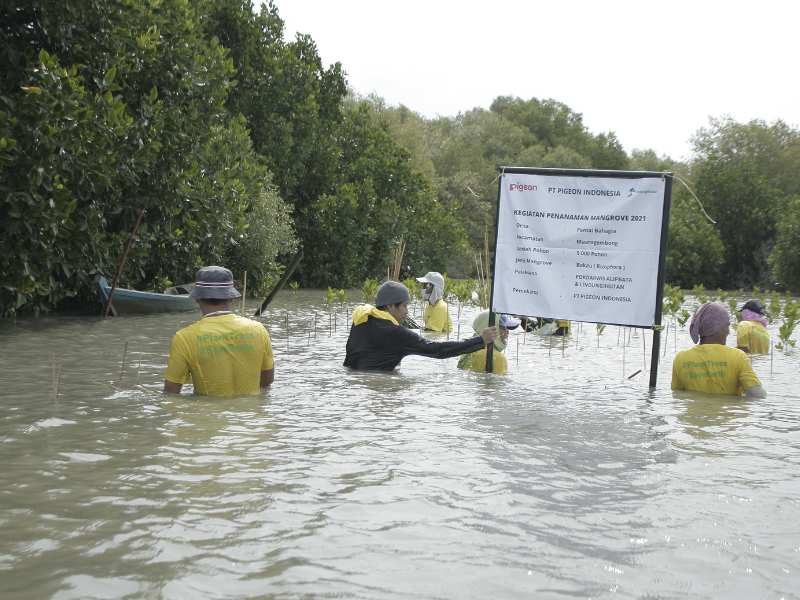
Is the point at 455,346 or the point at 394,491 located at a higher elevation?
the point at 455,346

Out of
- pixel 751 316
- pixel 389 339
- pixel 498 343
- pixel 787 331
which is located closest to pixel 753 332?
pixel 751 316

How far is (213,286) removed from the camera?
8.40 metres

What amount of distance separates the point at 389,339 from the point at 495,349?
4.37ft

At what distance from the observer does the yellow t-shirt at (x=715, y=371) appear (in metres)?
9.84

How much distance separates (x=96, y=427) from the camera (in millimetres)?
8047

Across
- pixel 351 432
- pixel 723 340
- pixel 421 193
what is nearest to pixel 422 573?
pixel 351 432

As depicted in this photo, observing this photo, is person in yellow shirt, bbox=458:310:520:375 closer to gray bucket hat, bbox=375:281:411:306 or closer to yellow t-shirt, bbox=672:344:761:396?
gray bucket hat, bbox=375:281:411:306

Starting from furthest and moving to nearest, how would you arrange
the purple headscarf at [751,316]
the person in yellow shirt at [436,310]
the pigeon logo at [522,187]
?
the person in yellow shirt at [436,310], the purple headscarf at [751,316], the pigeon logo at [522,187]

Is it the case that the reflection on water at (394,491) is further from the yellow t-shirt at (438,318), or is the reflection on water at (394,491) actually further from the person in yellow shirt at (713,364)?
the yellow t-shirt at (438,318)

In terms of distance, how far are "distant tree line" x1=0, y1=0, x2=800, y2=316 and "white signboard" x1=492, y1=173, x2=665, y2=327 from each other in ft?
15.2

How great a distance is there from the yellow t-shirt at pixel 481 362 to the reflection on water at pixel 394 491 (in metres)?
0.58

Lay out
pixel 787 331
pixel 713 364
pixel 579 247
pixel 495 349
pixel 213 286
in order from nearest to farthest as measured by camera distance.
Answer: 1. pixel 213 286
2. pixel 713 364
3. pixel 579 247
4. pixel 495 349
5. pixel 787 331

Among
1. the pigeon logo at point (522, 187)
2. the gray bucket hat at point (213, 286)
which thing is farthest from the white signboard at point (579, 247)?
the gray bucket hat at point (213, 286)

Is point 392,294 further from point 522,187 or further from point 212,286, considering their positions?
point 212,286
